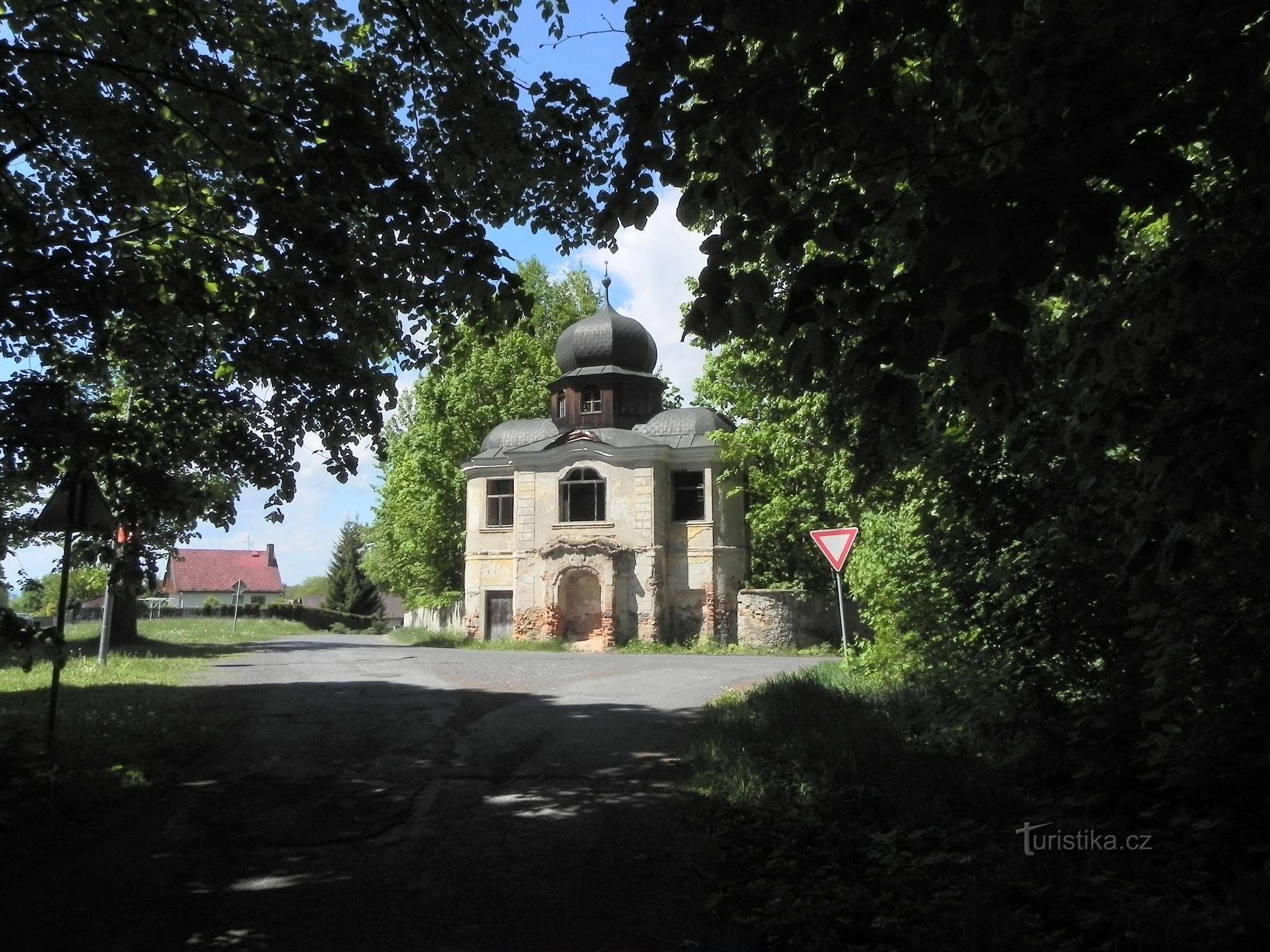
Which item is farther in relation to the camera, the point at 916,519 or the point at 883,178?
the point at 916,519

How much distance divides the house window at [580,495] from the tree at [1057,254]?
28.5 meters

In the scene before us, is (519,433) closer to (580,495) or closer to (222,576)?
(580,495)

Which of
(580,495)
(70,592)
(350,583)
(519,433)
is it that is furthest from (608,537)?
(70,592)

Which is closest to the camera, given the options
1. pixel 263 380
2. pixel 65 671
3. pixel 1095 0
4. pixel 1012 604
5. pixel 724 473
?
pixel 1095 0

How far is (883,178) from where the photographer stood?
16.7ft

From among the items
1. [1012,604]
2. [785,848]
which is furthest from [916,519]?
[785,848]

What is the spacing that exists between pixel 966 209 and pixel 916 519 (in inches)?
307

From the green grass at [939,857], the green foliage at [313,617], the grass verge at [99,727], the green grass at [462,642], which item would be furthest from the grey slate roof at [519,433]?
the green grass at [939,857]

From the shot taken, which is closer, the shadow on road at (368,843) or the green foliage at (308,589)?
the shadow on road at (368,843)

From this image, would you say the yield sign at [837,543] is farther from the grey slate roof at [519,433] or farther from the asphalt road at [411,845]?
the grey slate roof at [519,433]

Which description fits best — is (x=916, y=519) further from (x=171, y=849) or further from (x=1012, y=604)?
(x=171, y=849)

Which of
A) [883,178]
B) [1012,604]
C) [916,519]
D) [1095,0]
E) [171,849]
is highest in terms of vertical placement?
[1095,0]

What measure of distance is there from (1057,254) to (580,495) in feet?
109

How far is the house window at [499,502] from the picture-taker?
127ft
